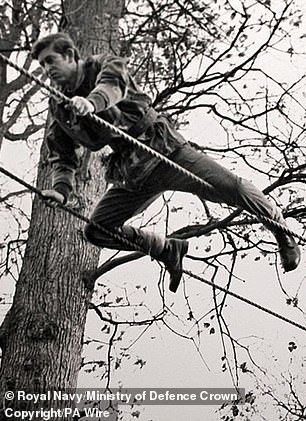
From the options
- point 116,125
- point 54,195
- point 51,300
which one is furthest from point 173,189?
point 51,300

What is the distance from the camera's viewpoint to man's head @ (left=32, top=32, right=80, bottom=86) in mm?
3475

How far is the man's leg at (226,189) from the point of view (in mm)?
3588

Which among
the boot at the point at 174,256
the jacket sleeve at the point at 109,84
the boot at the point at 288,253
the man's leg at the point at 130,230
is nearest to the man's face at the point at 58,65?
the jacket sleeve at the point at 109,84

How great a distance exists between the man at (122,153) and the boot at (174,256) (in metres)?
0.08

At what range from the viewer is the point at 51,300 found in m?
4.94

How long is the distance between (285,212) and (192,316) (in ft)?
4.52

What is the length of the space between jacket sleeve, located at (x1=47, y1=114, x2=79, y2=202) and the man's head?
1.43ft

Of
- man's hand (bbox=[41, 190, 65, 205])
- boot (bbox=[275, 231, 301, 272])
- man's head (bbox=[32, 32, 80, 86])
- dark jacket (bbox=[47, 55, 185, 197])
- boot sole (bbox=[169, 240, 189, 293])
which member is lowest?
boot (bbox=[275, 231, 301, 272])

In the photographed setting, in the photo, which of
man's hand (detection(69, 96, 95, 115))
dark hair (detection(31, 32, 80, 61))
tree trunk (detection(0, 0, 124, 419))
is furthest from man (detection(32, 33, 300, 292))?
tree trunk (detection(0, 0, 124, 419))

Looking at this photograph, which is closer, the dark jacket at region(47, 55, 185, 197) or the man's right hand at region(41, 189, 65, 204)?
the dark jacket at region(47, 55, 185, 197)

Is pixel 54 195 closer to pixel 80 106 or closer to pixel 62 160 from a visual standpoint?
pixel 62 160

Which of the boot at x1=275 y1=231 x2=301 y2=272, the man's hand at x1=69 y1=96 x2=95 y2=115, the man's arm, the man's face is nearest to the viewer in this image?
the man's hand at x1=69 y1=96 x2=95 y2=115

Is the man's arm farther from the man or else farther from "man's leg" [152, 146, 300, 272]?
"man's leg" [152, 146, 300, 272]

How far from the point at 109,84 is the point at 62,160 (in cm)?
72
